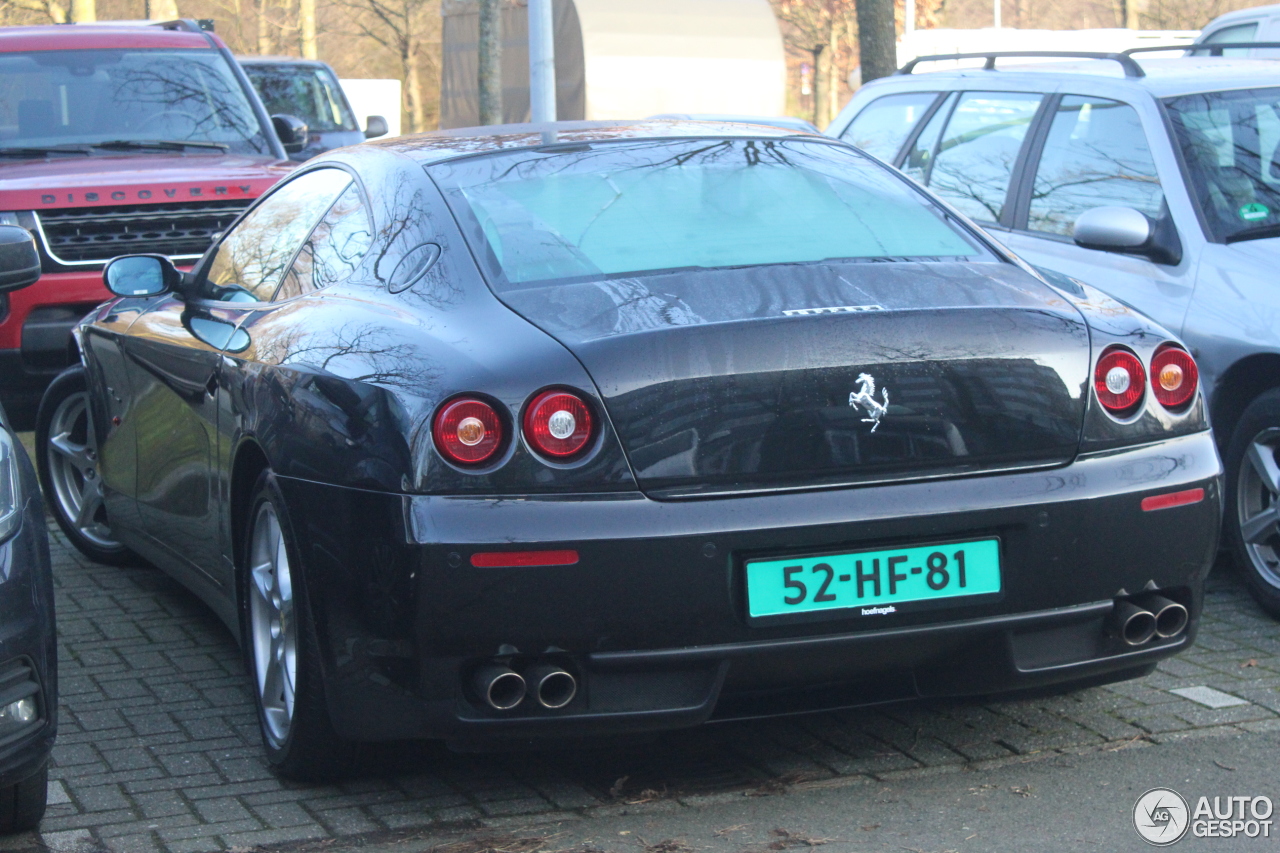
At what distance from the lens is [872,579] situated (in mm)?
3338

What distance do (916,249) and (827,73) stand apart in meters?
43.4

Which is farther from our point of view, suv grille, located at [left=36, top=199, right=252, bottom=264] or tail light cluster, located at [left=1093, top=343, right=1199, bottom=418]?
suv grille, located at [left=36, top=199, right=252, bottom=264]

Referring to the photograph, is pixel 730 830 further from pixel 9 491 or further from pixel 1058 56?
pixel 1058 56

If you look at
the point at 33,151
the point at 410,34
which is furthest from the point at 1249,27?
the point at 410,34

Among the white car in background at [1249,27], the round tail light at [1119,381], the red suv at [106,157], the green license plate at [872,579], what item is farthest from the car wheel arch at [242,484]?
the white car in background at [1249,27]

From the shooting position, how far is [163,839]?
352 cm

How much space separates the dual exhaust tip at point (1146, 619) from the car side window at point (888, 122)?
3902mm

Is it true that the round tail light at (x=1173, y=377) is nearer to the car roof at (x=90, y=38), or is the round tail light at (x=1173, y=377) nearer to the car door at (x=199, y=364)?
the car door at (x=199, y=364)

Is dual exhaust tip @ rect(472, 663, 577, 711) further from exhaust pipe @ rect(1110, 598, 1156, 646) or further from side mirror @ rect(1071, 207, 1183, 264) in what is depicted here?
side mirror @ rect(1071, 207, 1183, 264)

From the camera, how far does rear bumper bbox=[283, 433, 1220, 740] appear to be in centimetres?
322

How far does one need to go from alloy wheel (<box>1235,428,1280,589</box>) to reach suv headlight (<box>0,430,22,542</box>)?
3.64 meters

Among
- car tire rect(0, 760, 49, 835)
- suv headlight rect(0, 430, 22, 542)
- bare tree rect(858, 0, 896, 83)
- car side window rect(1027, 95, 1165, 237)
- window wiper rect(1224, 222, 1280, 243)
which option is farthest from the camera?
bare tree rect(858, 0, 896, 83)

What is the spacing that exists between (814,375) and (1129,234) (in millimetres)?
2604

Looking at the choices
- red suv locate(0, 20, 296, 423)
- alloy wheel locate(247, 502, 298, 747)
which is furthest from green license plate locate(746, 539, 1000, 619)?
red suv locate(0, 20, 296, 423)
